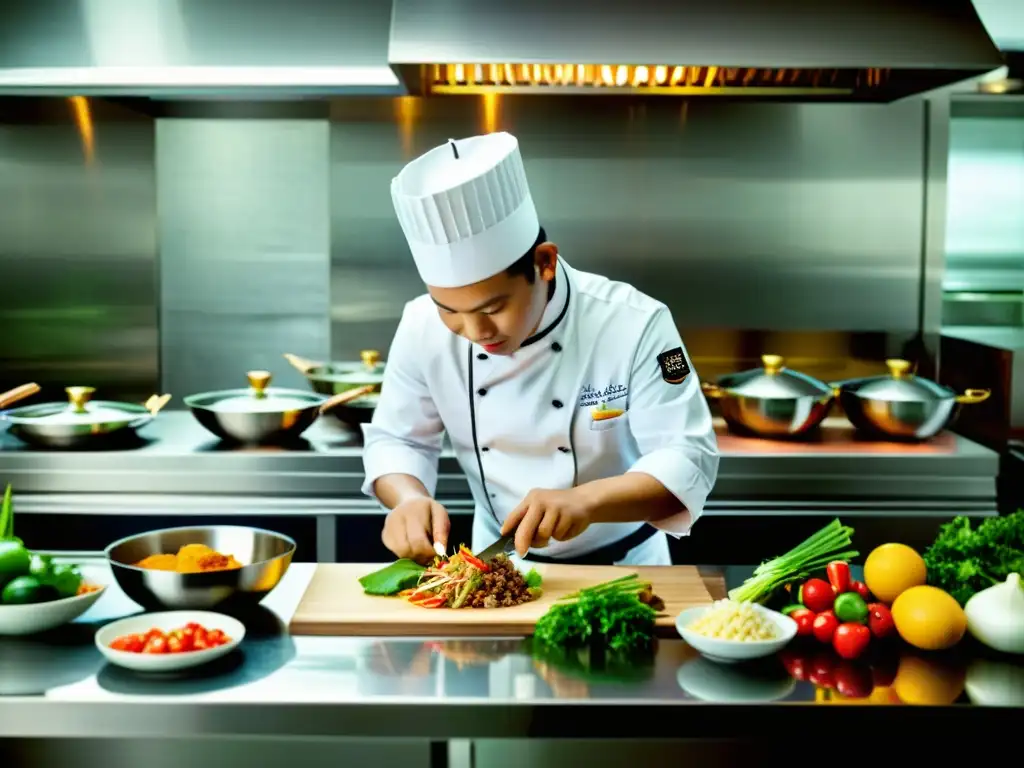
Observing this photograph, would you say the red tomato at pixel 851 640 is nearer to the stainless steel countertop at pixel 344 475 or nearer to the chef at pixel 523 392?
the chef at pixel 523 392

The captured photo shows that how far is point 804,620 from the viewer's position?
1872 mm

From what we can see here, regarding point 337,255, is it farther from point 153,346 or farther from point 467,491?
point 467,491

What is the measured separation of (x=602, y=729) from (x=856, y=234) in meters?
3.01

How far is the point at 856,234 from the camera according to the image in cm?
420

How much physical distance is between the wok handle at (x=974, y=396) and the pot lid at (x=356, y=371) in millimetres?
1846

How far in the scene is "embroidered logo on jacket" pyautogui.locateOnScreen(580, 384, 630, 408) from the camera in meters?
2.53

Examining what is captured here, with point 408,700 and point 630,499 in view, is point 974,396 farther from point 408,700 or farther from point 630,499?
point 408,700

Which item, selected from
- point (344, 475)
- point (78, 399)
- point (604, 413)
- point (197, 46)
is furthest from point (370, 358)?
point (604, 413)

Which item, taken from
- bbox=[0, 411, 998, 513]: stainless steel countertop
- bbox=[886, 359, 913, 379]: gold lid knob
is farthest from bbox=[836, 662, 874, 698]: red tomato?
bbox=[886, 359, 913, 379]: gold lid knob

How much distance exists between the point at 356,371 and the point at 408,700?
2.58 meters

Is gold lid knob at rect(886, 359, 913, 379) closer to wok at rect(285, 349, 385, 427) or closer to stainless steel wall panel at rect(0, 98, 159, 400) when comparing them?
wok at rect(285, 349, 385, 427)

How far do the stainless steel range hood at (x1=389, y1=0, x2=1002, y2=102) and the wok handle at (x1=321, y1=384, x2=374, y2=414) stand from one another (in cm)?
102

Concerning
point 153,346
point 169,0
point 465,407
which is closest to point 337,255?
point 153,346

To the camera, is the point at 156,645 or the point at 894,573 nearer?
the point at 156,645
